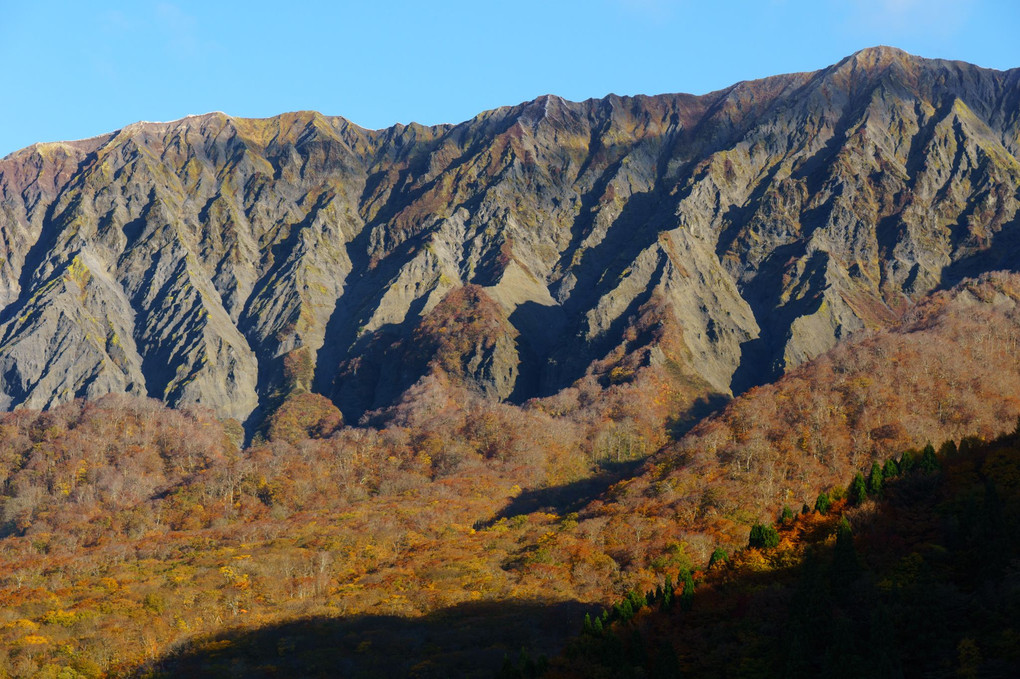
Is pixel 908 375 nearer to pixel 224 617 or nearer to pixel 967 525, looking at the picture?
pixel 967 525

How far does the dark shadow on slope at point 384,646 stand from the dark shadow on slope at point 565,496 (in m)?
48.4

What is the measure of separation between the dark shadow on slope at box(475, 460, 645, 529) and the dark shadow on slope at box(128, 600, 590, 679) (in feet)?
159

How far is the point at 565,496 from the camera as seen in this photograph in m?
156

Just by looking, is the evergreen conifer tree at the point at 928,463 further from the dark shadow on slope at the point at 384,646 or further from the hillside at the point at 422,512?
the dark shadow on slope at the point at 384,646

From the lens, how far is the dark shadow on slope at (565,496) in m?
146

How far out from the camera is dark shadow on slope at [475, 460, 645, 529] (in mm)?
146125

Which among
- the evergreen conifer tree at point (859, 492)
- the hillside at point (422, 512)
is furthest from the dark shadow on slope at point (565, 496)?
the evergreen conifer tree at point (859, 492)

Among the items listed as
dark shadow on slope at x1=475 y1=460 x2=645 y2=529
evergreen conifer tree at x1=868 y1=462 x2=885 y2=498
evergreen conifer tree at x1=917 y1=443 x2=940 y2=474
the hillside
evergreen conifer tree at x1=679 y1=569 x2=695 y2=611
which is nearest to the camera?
evergreen conifer tree at x1=679 y1=569 x2=695 y2=611

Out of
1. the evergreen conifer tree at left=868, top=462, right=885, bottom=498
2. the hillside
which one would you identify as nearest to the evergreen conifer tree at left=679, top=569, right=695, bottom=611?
the hillside

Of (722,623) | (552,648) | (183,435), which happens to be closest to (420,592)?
(552,648)

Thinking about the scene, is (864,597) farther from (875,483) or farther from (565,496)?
(565,496)

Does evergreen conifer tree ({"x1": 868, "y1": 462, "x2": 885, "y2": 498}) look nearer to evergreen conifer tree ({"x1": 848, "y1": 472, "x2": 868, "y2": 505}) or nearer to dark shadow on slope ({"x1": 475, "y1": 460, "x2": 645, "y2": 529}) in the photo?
evergreen conifer tree ({"x1": 848, "y1": 472, "x2": 868, "y2": 505})

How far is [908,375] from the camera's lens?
482ft

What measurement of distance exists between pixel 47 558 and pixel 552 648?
276ft
